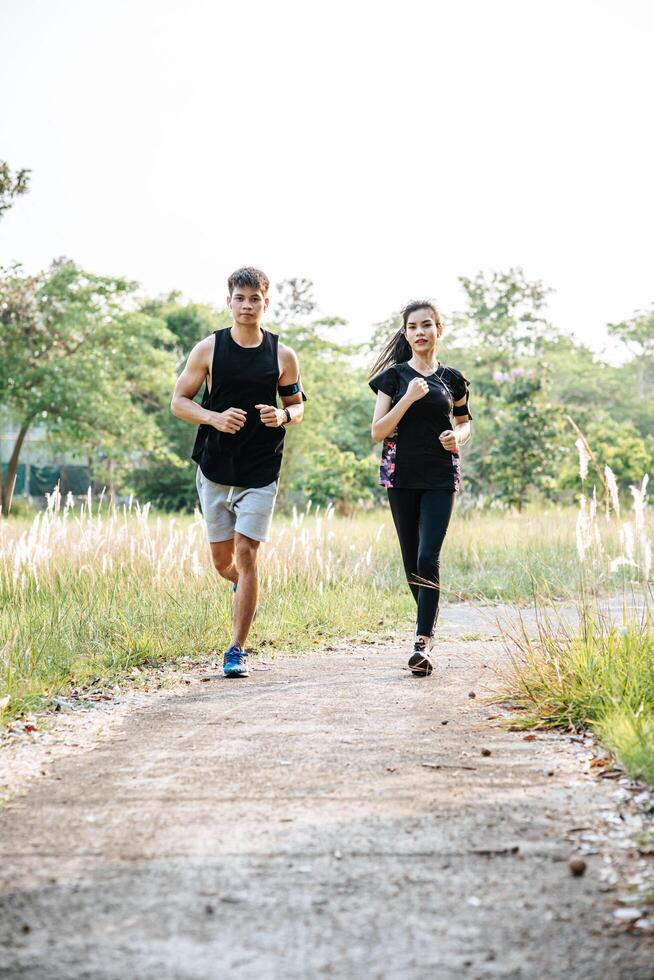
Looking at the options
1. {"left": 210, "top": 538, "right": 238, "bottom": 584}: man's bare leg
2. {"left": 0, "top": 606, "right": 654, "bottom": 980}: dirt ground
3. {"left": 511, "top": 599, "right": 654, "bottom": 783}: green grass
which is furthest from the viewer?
{"left": 210, "top": 538, "right": 238, "bottom": 584}: man's bare leg

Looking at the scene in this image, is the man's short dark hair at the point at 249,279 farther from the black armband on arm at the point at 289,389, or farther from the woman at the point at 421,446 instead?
the woman at the point at 421,446

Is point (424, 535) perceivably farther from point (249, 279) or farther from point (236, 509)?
point (249, 279)

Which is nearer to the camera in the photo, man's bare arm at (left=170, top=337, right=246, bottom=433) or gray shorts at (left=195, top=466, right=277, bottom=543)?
man's bare arm at (left=170, top=337, right=246, bottom=433)

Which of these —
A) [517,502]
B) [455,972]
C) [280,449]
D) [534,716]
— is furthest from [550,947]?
[517,502]

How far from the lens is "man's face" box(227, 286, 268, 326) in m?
5.90

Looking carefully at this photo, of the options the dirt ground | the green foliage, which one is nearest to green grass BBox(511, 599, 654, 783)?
the dirt ground

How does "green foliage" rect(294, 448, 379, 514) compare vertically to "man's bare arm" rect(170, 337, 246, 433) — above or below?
below

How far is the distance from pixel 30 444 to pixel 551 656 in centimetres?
2982

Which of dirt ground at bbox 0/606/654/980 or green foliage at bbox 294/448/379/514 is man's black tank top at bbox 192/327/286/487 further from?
green foliage at bbox 294/448/379/514

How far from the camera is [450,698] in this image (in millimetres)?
5176

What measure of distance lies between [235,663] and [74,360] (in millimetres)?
23679

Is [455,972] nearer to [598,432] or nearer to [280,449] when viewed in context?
[280,449]

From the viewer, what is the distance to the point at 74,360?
28.4 m

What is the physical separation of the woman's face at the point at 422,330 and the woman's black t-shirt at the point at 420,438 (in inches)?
5.9
